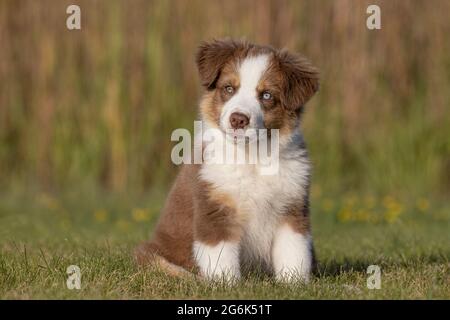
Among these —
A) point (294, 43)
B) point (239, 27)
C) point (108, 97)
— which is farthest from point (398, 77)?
point (108, 97)

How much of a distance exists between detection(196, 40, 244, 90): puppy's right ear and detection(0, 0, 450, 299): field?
4644 millimetres

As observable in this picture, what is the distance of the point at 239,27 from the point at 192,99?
1.07 metres

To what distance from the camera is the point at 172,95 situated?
11.3 m

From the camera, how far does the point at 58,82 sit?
11328mm

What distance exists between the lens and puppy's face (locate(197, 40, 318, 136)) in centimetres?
564

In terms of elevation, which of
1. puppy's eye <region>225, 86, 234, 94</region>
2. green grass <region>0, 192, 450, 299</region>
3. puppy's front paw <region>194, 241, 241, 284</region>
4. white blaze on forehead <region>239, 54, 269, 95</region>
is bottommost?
green grass <region>0, 192, 450, 299</region>

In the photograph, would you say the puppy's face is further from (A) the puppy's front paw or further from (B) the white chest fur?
(A) the puppy's front paw

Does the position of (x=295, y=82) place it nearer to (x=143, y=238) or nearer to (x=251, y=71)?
(x=251, y=71)

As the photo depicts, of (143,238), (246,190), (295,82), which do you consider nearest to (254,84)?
(295,82)

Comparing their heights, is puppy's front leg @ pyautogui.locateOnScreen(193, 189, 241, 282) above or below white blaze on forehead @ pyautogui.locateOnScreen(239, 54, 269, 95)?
below

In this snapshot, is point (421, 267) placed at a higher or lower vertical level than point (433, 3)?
lower

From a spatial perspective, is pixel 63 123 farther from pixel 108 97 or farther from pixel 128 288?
pixel 128 288

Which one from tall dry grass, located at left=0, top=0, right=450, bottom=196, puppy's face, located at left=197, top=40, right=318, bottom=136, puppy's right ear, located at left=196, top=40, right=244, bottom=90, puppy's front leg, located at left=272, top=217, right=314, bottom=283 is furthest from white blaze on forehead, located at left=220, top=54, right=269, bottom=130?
tall dry grass, located at left=0, top=0, right=450, bottom=196

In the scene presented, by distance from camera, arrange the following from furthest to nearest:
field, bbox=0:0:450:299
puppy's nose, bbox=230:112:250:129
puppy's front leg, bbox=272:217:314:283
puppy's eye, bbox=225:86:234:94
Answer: field, bbox=0:0:450:299
puppy's eye, bbox=225:86:234:94
puppy's front leg, bbox=272:217:314:283
puppy's nose, bbox=230:112:250:129
